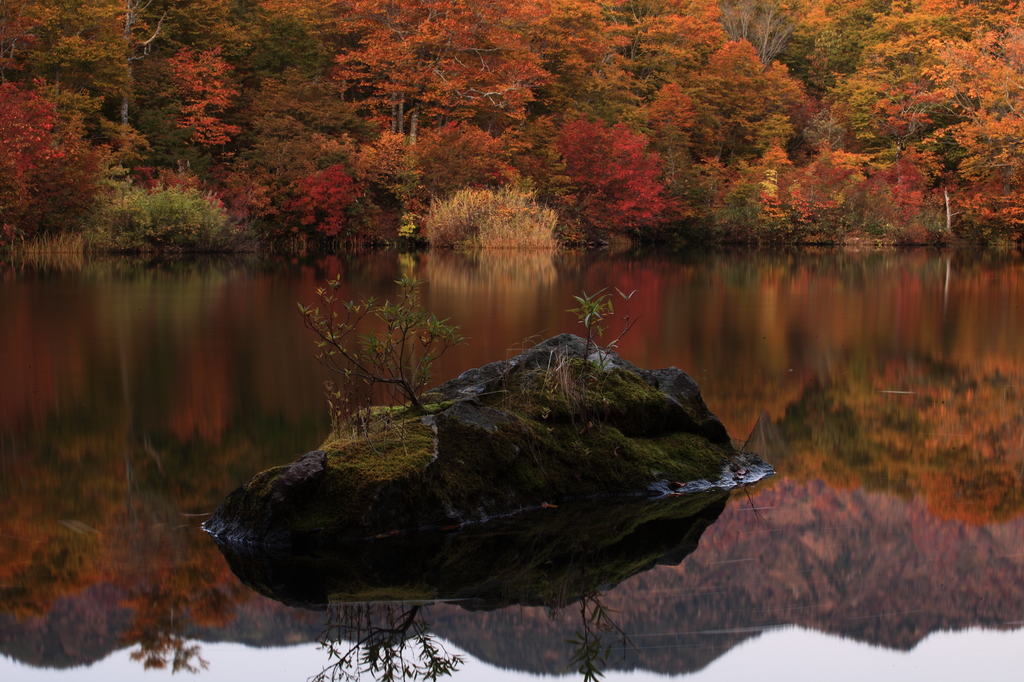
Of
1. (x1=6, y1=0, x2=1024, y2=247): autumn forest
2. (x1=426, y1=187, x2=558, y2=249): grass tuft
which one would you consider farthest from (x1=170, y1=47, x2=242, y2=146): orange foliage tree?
(x1=426, y1=187, x2=558, y2=249): grass tuft

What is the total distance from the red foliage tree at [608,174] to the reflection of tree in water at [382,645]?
91.3ft

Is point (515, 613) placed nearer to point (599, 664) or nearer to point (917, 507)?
point (599, 664)

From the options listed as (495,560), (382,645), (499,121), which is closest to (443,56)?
(499,121)

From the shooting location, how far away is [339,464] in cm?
398

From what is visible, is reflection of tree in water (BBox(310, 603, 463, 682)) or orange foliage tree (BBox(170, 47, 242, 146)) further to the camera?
orange foliage tree (BBox(170, 47, 242, 146))

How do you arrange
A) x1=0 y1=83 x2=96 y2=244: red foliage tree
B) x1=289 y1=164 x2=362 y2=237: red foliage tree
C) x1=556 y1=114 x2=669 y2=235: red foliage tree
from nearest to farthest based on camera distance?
x1=0 y1=83 x2=96 y2=244: red foliage tree
x1=289 y1=164 x2=362 y2=237: red foliage tree
x1=556 y1=114 x2=669 y2=235: red foliage tree

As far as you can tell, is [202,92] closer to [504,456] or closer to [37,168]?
[37,168]

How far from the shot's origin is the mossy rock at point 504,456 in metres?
3.80

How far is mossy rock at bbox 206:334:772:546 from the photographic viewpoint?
12.5 feet

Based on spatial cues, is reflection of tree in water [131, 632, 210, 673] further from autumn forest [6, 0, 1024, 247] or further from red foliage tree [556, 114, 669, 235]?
red foliage tree [556, 114, 669, 235]

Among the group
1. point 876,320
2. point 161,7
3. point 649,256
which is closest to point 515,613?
point 876,320

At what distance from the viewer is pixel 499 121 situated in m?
32.2

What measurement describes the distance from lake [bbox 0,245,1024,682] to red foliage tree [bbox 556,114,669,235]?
64.9ft

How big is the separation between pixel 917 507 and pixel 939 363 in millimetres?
4506
